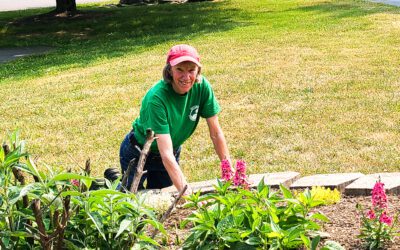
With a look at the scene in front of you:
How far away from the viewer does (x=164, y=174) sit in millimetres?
Answer: 4930

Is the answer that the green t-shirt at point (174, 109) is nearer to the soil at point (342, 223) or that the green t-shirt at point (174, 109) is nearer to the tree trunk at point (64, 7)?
the soil at point (342, 223)

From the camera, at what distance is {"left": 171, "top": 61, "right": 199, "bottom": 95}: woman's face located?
423 centimetres

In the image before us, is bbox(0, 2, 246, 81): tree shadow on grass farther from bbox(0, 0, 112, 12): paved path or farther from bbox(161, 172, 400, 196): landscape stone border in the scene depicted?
bbox(161, 172, 400, 196): landscape stone border

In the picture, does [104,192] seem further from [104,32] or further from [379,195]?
[104,32]

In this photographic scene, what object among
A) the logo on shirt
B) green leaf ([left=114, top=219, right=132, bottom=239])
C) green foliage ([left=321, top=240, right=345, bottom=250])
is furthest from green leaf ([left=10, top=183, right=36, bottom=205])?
the logo on shirt

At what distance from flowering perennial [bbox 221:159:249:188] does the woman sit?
0.63m

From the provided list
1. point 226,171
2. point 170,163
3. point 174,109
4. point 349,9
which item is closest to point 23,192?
point 226,171

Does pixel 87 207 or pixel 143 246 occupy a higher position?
pixel 87 207

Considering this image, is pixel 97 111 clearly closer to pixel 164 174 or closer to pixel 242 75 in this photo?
pixel 242 75

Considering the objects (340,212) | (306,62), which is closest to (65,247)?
(340,212)

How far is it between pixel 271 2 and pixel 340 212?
17724 mm

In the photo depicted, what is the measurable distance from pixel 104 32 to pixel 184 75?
13.1 metres

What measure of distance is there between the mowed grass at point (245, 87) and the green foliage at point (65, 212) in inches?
111

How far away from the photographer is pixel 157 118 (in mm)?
4328
